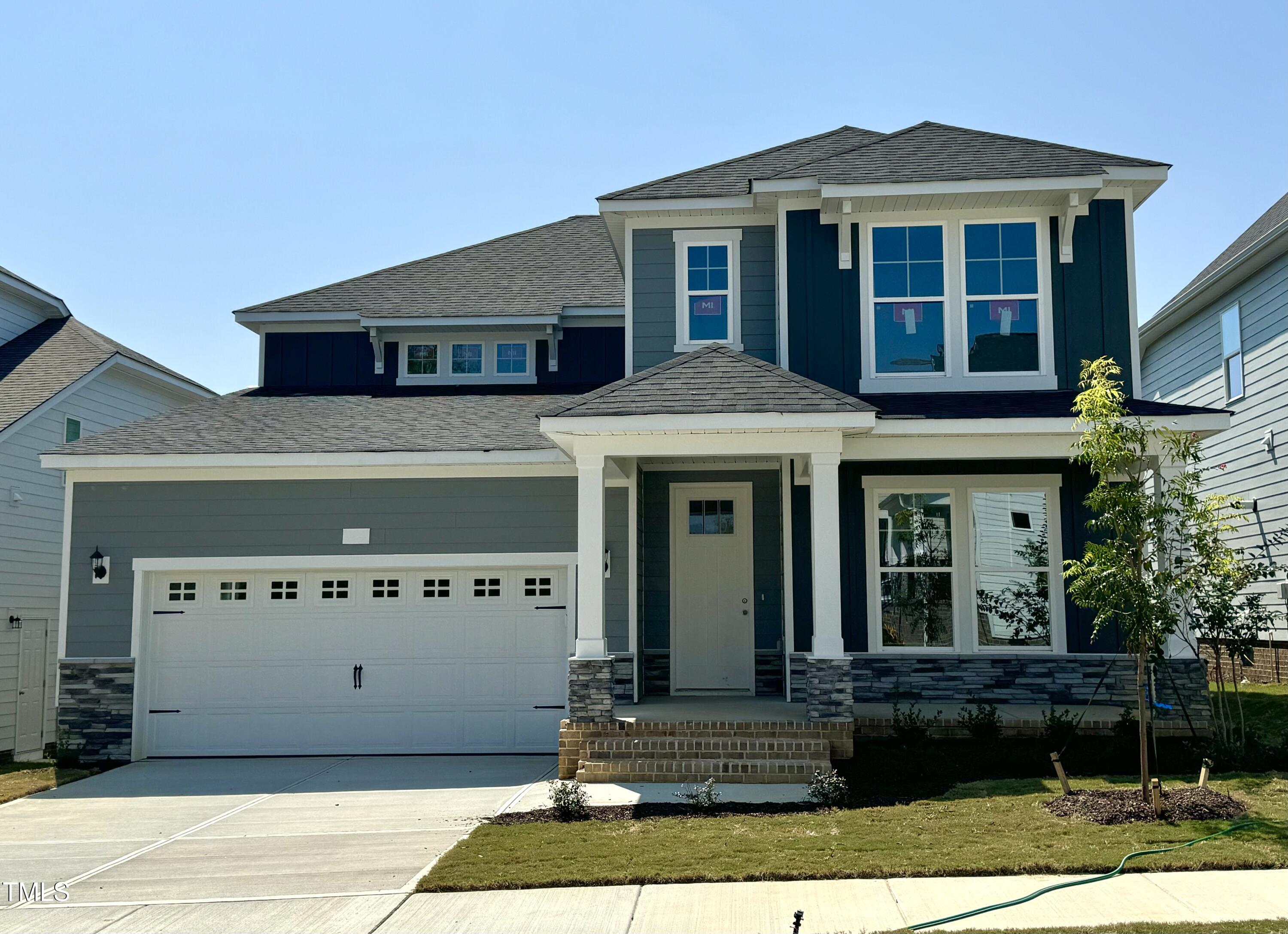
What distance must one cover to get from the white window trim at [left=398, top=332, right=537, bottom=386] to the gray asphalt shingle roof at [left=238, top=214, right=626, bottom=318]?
0.43m

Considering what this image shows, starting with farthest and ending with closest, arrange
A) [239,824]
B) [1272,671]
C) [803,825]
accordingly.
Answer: [1272,671] → [239,824] → [803,825]

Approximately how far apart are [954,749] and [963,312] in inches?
195

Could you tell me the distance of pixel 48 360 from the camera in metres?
17.0

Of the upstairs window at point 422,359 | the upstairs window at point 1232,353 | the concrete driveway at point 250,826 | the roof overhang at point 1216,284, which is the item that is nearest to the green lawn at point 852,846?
the concrete driveway at point 250,826

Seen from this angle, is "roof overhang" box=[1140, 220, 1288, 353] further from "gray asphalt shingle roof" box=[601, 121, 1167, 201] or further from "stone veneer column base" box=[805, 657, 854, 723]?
"stone veneer column base" box=[805, 657, 854, 723]

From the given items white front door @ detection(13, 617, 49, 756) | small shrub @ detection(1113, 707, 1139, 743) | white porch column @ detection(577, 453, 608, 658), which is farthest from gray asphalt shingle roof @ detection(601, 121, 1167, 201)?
white front door @ detection(13, 617, 49, 756)

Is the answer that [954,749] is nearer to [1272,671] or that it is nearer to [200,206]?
[1272,671]

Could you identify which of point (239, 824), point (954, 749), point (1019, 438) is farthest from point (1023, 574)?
point (239, 824)

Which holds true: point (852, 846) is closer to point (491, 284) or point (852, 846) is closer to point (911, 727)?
point (911, 727)

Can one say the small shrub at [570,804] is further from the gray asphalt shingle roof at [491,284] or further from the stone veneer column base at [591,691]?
the gray asphalt shingle roof at [491,284]

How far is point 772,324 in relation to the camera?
43.5 ft

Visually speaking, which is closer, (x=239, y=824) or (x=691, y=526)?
(x=239, y=824)

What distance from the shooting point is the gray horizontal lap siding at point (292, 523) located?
12508 mm

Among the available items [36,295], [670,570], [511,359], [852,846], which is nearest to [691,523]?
[670,570]
